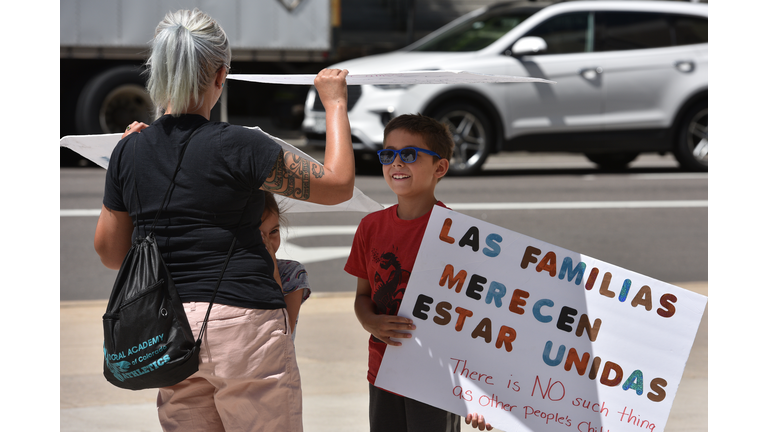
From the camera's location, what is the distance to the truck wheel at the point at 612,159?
472 inches

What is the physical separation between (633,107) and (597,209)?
2.46 meters

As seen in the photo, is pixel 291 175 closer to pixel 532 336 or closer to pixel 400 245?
pixel 400 245

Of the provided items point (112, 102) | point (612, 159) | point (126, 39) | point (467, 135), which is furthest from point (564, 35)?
point (112, 102)

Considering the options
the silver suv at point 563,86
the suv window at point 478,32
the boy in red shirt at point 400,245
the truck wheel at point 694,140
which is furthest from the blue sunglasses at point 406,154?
the truck wheel at point 694,140

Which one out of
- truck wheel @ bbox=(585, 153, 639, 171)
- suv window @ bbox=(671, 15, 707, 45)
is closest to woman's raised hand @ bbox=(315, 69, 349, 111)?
suv window @ bbox=(671, 15, 707, 45)

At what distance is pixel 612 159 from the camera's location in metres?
12.0

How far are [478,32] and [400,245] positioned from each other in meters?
8.83

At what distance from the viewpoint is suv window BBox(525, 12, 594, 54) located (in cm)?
1041

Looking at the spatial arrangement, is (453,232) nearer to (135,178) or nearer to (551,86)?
(135,178)

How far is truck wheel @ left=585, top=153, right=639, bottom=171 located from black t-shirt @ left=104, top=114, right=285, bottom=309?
10621mm

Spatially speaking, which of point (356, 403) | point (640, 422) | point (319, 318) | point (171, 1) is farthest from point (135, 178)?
point (171, 1)

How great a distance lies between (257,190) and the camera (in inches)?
77.4

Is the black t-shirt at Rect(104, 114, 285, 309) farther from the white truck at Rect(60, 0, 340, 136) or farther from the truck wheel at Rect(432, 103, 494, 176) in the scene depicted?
the white truck at Rect(60, 0, 340, 136)

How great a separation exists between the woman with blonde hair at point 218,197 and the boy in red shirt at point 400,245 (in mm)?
404
